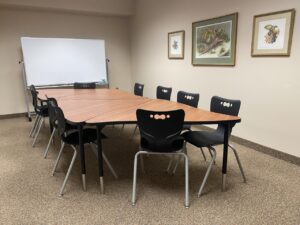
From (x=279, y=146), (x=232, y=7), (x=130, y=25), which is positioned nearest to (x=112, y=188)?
(x=279, y=146)

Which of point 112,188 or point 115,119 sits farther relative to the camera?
point 112,188

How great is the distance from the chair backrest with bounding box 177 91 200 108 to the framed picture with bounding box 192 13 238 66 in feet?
3.15

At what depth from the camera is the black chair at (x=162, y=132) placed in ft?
6.70

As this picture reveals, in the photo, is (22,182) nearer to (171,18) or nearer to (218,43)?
(218,43)

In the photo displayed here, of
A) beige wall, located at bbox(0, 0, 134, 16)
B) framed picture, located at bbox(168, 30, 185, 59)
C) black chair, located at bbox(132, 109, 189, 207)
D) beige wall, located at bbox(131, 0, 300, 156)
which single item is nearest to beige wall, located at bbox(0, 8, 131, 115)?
beige wall, located at bbox(0, 0, 134, 16)

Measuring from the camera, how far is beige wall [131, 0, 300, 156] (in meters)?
2.91

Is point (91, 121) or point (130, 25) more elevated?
point (130, 25)

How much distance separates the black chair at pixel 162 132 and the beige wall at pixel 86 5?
4.10 metres

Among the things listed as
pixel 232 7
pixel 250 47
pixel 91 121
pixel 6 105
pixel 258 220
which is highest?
pixel 232 7

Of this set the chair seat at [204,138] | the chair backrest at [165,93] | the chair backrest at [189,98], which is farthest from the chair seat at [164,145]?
the chair backrest at [165,93]

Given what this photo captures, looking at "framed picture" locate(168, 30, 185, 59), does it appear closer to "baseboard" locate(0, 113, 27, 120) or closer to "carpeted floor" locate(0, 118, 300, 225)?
"carpeted floor" locate(0, 118, 300, 225)

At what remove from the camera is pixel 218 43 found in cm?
379

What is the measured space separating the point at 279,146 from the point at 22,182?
3049 millimetres

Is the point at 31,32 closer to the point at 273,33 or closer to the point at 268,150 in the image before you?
the point at 273,33
